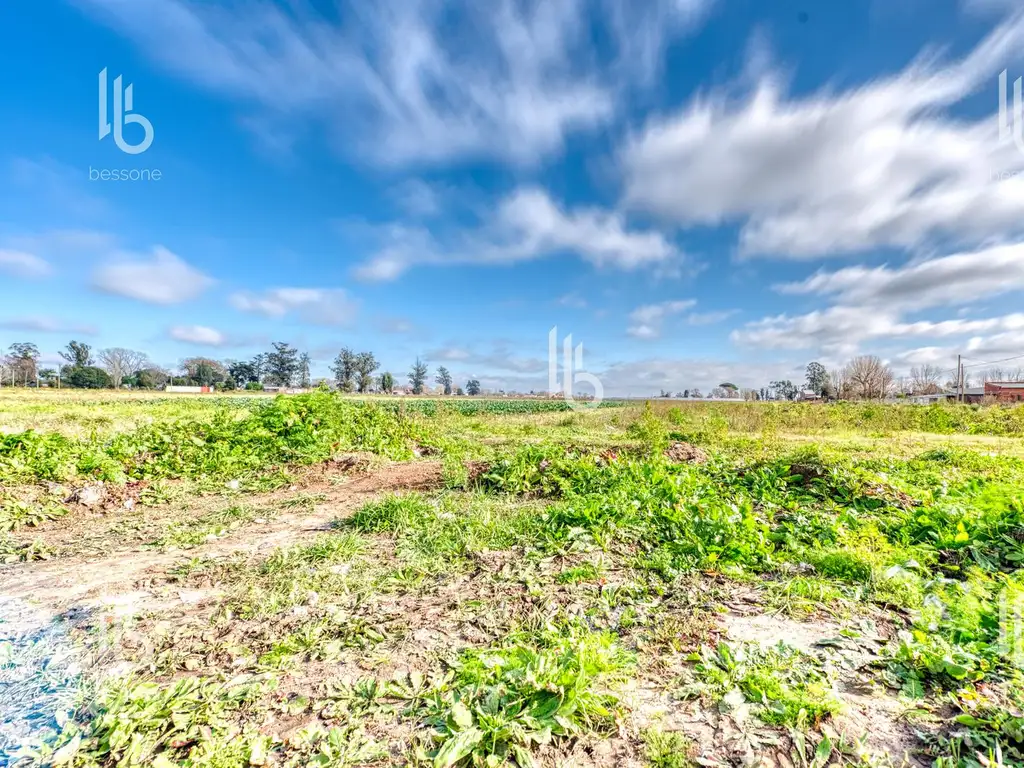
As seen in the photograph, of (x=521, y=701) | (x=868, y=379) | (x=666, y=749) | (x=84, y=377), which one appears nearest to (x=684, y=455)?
A: (x=666, y=749)

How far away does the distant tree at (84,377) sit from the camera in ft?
250

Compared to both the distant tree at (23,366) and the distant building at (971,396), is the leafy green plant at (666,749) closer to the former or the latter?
the distant building at (971,396)

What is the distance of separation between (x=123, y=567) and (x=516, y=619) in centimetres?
368

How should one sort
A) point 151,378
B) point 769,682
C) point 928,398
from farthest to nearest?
1. point 151,378
2. point 928,398
3. point 769,682

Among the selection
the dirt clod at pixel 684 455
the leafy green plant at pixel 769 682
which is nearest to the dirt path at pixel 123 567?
the leafy green plant at pixel 769 682

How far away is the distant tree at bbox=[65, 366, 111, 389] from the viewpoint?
76.2 m

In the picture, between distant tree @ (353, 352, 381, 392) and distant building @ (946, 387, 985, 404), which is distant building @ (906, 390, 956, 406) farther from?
distant tree @ (353, 352, 381, 392)

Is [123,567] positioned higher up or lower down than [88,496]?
lower down

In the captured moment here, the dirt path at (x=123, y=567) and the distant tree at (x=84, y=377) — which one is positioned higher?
the distant tree at (x=84, y=377)

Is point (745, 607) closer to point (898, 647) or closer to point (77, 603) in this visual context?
point (898, 647)

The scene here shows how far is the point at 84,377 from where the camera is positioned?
7656 centimetres

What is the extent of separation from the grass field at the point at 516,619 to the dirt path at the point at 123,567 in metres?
0.04

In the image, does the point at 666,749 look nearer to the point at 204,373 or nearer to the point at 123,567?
the point at 123,567

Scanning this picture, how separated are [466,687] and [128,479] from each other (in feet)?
23.6
